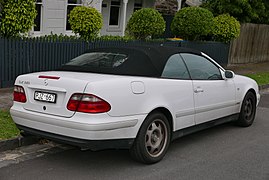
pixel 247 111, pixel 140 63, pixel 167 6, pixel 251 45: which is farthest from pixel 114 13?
pixel 140 63

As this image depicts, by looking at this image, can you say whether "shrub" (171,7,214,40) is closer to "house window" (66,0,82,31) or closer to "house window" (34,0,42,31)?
"house window" (66,0,82,31)

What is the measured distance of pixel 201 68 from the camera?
6102 millimetres

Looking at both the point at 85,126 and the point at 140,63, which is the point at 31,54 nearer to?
the point at 140,63

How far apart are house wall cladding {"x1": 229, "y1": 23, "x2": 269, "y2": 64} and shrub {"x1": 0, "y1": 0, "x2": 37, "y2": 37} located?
10.3m

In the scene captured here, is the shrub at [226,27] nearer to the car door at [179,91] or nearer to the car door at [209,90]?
the car door at [209,90]

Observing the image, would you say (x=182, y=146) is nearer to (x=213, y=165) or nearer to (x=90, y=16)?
(x=213, y=165)

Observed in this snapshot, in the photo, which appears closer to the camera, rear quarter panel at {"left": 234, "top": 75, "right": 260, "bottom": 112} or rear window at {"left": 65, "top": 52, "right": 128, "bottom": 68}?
rear window at {"left": 65, "top": 52, "right": 128, "bottom": 68}

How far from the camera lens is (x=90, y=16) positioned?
11102 millimetres

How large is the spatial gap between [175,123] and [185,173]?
78 cm

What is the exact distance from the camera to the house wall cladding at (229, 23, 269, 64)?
1752 centimetres

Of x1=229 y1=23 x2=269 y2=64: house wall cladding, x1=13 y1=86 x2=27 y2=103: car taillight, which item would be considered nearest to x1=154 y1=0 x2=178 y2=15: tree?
x1=229 y1=23 x2=269 y2=64: house wall cladding

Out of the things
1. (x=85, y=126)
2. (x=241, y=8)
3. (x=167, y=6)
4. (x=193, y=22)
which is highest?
(x=167, y=6)

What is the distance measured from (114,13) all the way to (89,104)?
48.2 feet

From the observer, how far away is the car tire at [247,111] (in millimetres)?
7046
